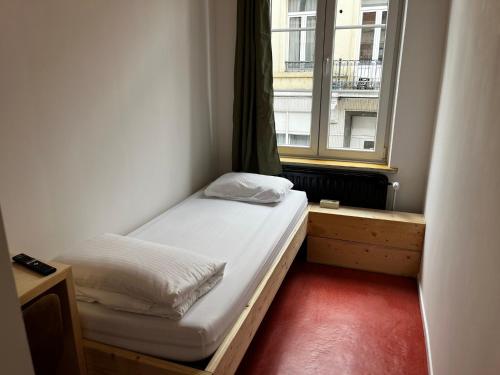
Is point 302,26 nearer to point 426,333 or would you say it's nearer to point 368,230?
point 368,230

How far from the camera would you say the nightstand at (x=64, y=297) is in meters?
1.17

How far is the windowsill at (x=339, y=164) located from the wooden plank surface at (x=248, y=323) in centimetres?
87

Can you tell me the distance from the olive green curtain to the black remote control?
6.63 ft

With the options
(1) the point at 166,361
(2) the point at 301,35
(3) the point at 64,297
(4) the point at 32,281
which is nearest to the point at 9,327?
→ (4) the point at 32,281

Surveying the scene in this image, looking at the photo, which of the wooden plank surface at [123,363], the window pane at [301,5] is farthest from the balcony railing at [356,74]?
the wooden plank surface at [123,363]

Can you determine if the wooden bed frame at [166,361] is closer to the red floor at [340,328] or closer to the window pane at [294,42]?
the red floor at [340,328]

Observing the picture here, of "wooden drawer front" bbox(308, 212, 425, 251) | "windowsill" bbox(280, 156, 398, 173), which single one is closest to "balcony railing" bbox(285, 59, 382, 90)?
"windowsill" bbox(280, 156, 398, 173)

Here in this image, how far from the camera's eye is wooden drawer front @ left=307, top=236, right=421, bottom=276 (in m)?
2.80

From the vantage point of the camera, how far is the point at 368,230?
2.83 meters

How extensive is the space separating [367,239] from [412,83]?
3.92ft

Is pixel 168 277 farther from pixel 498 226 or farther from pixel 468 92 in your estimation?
pixel 468 92

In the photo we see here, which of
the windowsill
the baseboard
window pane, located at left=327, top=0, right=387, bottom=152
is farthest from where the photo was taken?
the windowsill

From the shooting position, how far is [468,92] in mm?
1664

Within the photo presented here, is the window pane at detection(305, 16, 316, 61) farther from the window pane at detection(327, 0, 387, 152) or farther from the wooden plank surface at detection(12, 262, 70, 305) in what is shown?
the wooden plank surface at detection(12, 262, 70, 305)
